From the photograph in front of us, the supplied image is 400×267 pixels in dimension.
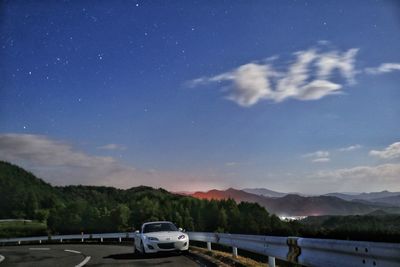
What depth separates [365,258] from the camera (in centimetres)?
586

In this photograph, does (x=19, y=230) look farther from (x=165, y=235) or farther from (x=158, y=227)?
(x=165, y=235)

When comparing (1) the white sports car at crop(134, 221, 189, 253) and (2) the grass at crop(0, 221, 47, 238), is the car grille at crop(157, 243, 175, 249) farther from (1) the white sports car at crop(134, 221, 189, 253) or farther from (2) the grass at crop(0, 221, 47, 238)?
(2) the grass at crop(0, 221, 47, 238)

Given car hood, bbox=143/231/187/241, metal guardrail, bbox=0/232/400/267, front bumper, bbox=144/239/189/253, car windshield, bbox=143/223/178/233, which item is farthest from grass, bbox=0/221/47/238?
metal guardrail, bbox=0/232/400/267

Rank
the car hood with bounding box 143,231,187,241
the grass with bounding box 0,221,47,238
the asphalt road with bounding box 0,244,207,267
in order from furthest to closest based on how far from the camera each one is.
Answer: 1. the grass with bounding box 0,221,47,238
2. the car hood with bounding box 143,231,187,241
3. the asphalt road with bounding box 0,244,207,267

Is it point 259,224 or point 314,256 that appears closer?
point 314,256

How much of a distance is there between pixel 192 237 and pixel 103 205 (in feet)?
592

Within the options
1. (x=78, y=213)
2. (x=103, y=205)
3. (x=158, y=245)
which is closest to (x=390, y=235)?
(x=158, y=245)

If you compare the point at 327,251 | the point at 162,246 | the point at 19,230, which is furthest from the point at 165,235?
the point at 19,230

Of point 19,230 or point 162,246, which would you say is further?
point 19,230

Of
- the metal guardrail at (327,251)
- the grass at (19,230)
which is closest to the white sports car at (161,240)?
the metal guardrail at (327,251)

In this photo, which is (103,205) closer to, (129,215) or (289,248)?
(129,215)

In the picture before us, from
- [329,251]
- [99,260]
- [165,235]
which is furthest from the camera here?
[165,235]

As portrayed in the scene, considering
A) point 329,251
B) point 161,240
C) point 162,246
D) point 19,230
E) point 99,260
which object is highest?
point 329,251

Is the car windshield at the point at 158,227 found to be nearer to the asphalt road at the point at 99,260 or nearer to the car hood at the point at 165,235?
the car hood at the point at 165,235
